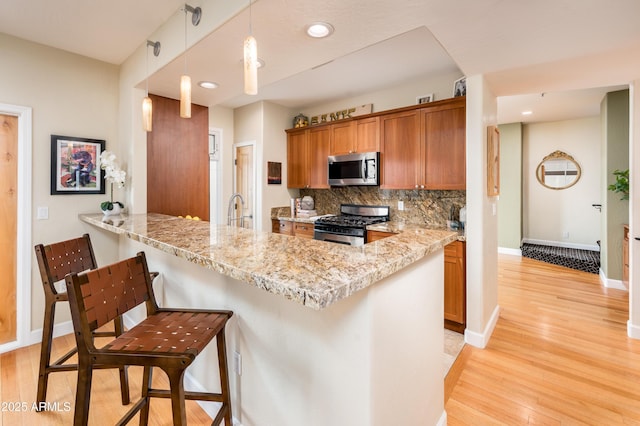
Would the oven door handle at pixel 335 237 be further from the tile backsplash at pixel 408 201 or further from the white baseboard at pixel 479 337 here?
the white baseboard at pixel 479 337

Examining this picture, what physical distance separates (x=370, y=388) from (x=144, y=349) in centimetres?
83

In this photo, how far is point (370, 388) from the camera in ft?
3.42

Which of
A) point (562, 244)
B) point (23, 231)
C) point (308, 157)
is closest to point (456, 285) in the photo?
point (308, 157)

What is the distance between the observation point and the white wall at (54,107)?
2576mm

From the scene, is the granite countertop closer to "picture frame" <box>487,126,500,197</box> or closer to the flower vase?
the flower vase

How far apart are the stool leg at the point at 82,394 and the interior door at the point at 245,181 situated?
3.46 meters

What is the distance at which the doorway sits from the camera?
14.7 feet

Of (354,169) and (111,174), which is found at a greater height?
(354,169)

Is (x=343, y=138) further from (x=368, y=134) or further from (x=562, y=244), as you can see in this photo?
(x=562, y=244)

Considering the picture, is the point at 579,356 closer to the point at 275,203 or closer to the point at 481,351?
the point at 481,351

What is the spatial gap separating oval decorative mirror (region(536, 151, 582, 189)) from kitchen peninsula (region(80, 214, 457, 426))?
20.7 ft

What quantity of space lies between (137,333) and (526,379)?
2.51 meters

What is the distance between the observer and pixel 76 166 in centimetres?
287

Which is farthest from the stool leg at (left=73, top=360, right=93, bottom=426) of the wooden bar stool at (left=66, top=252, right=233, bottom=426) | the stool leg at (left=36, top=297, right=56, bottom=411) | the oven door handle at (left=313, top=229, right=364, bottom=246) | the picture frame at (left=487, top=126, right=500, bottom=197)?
the picture frame at (left=487, top=126, right=500, bottom=197)
